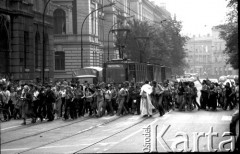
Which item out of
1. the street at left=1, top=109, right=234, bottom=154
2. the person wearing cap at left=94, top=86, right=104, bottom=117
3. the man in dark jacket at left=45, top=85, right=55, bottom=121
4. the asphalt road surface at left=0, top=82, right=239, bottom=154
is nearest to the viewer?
the asphalt road surface at left=0, top=82, right=239, bottom=154

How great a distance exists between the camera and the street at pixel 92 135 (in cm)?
1361

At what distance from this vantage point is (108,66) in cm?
3522

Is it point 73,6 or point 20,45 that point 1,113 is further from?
point 73,6

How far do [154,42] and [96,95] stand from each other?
138ft

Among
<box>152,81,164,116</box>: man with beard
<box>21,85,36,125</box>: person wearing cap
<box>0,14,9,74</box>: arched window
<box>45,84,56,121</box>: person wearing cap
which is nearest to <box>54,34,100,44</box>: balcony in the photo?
<box>0,14,9,74</box>: arched window

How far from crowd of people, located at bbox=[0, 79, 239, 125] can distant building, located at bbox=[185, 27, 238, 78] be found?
116773mm

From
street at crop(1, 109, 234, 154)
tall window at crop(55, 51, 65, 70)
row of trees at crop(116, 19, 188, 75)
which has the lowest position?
street at crop(1, 109, 234, 154)

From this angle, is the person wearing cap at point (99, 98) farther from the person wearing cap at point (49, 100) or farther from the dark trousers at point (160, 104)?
the person wearing cap at point (49, 100)

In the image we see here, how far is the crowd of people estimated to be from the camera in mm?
23062

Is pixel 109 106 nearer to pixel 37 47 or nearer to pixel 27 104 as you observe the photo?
pixel 27 104

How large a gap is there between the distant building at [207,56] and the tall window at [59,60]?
89.7 metres

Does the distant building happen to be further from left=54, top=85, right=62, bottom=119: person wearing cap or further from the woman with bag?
left=54, top=85, right=62, bottom=119: person wearing cap

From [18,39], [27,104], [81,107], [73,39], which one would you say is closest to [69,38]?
[73,39]

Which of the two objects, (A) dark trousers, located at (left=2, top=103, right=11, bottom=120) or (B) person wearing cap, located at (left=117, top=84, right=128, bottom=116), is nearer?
(A) dark trousers, located at (left=2, top=103, right=11, bottom=120)
